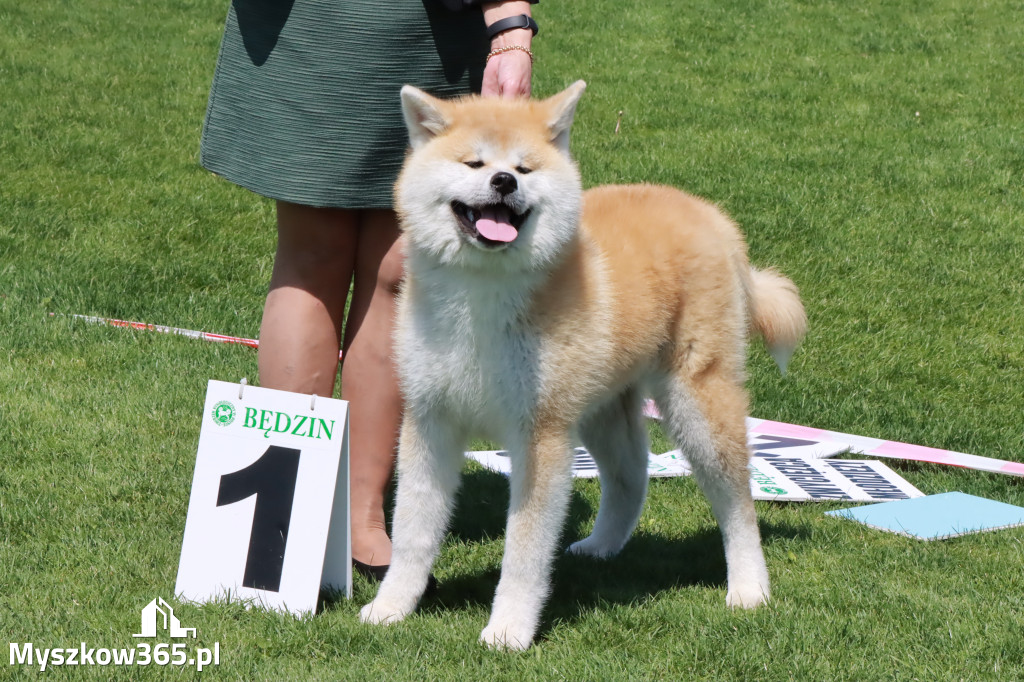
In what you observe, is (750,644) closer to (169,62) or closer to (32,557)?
(32,557)

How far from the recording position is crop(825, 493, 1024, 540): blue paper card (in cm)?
386

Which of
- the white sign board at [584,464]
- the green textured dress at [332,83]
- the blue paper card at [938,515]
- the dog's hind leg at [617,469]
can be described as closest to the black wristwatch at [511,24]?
the green textured dress at [332,83]

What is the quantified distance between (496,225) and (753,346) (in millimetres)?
3518

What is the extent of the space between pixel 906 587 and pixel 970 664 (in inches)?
20.2

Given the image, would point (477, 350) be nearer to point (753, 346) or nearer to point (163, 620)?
point (163, 620)

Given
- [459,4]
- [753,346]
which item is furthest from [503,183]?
[753,346]

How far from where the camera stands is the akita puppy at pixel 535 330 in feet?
8.95

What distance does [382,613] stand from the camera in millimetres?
2990

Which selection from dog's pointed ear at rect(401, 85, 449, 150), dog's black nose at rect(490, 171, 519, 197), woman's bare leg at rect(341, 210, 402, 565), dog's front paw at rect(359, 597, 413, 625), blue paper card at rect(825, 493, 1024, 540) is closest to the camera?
dog's black nose at rect(490, 171, 519, 197)

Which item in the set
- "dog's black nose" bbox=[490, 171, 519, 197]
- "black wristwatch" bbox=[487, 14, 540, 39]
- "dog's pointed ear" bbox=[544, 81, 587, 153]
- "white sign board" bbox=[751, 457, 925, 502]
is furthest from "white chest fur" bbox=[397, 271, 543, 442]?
"white sign board" bbox=[751, 457, 925, 502]

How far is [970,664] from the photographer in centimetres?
284

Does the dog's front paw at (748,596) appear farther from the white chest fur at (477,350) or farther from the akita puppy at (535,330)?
the white chest fur at (477,350)

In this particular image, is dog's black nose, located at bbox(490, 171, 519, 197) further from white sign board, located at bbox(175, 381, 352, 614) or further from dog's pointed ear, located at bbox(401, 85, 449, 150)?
white sign board, located at bbox(175, 381, 352, 614)

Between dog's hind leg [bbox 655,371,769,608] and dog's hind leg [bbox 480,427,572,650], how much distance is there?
1.60 feet
